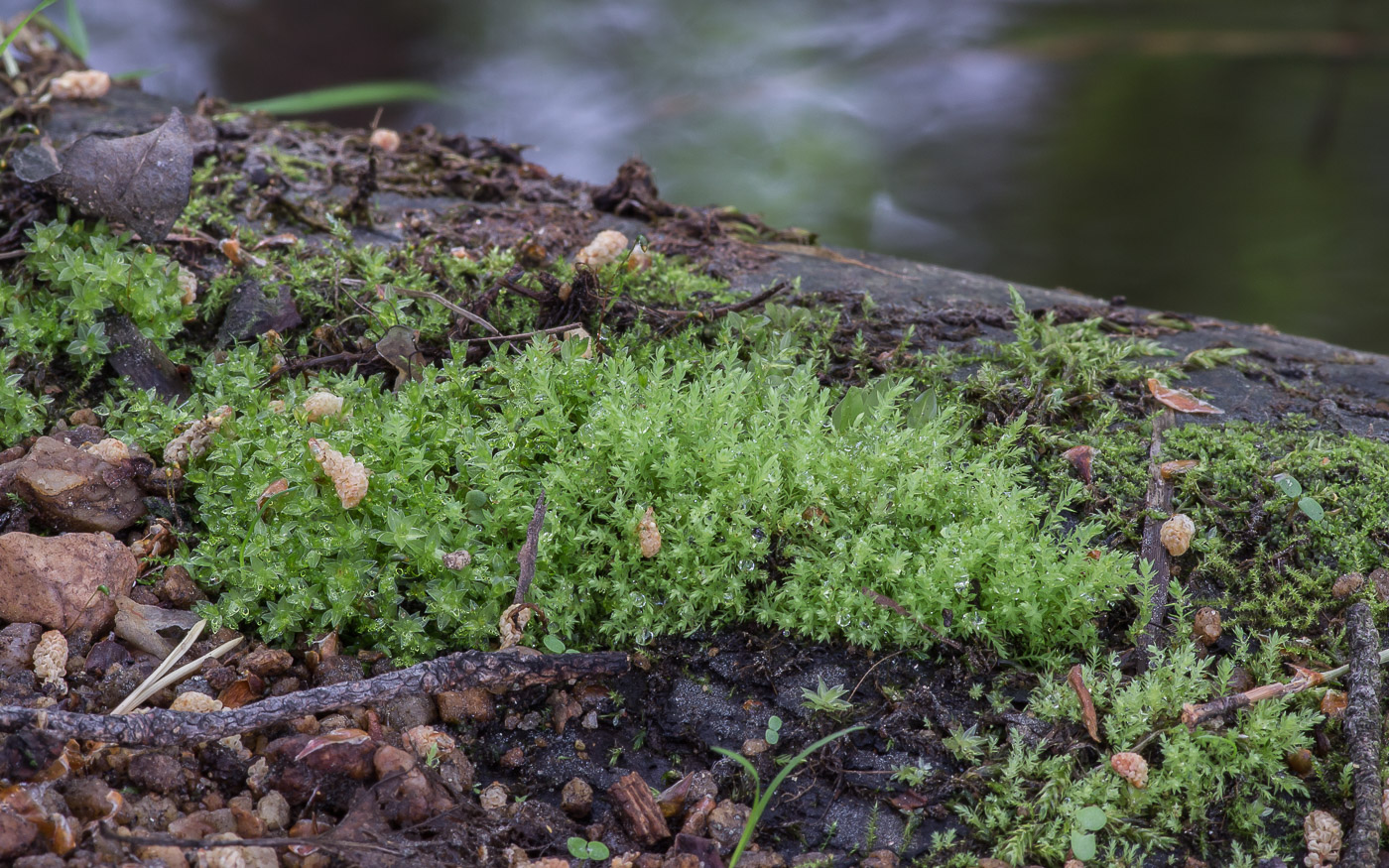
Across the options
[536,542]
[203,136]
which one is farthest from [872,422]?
[203,136]

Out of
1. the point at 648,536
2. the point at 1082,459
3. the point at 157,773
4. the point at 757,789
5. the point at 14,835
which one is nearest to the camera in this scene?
the point at 14,835

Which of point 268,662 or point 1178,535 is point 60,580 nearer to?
point 268,662

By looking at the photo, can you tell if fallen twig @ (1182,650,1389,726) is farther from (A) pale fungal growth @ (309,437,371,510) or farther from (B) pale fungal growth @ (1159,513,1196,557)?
(A) pale fungal growth @ (309,437,371,510)

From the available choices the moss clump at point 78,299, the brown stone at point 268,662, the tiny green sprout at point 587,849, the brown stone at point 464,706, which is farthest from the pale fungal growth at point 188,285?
the tiny green sprout at point 587,849

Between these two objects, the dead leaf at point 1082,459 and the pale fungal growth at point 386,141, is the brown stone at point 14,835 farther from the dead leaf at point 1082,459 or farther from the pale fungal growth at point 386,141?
the pale fungal growth at point 386,141

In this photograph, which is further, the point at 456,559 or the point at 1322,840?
the point at 456,559

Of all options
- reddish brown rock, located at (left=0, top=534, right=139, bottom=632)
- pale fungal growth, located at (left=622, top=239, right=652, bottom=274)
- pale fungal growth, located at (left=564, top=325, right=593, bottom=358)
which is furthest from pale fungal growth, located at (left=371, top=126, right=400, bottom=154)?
reddish brown rock, located at (left=0, top=534, right=139, bottom=632)

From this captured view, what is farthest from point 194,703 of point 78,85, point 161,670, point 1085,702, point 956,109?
point 956,109
